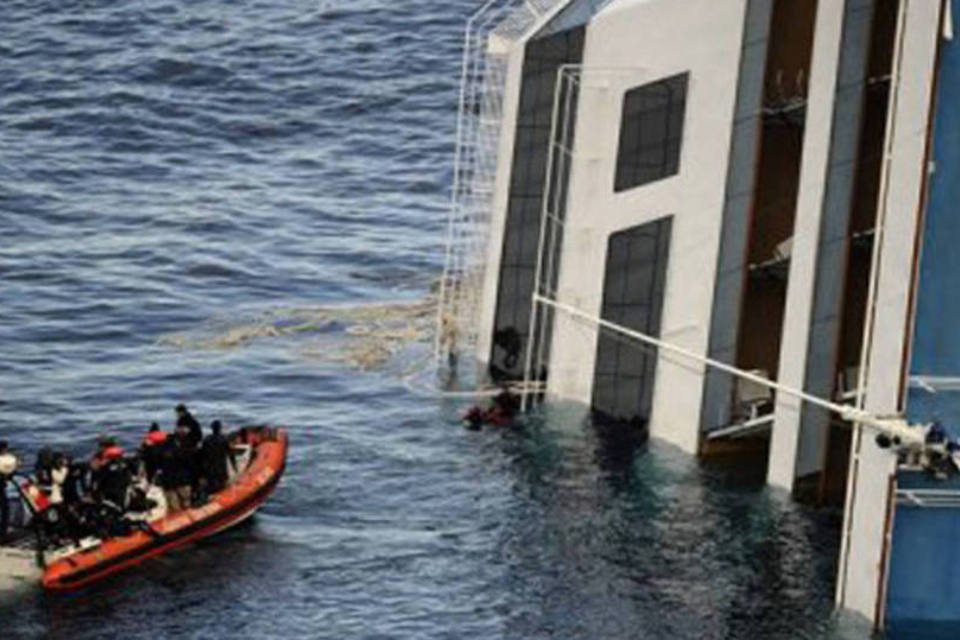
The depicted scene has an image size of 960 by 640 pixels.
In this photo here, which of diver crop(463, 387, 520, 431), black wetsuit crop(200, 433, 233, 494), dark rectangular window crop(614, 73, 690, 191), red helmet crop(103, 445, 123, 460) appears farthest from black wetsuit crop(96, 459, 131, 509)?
dark rectangular window crop(614, 73, 690, 191)

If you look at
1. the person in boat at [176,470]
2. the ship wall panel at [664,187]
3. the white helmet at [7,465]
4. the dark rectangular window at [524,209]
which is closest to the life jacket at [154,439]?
the person in boat at [176,470]

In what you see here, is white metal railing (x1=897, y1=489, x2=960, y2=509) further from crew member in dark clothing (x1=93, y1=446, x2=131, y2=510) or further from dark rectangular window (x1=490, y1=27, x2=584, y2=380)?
dark rectangular window (x1=490, y1=27, x2=584, y2=380)

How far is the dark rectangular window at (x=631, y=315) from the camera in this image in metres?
87.9

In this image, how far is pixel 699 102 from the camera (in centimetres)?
8681

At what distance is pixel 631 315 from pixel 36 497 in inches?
765

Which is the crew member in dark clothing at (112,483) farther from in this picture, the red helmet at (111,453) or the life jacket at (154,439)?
the life jacket at (154,439)

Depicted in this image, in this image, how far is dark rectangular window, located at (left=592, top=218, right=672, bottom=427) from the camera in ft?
288

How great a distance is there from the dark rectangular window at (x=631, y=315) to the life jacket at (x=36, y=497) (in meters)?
18.5

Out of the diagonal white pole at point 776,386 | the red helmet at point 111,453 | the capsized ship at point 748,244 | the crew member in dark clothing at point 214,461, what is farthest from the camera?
the crew member in dark clothing at point 214,461

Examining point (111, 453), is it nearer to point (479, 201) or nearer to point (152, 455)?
point (152, 455)

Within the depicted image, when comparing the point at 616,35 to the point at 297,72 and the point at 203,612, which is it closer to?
the point at 203,612

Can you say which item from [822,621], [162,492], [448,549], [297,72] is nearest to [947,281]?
[822,621]

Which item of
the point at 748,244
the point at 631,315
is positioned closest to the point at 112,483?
the point at 631,315

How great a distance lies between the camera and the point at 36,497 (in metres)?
75.0
